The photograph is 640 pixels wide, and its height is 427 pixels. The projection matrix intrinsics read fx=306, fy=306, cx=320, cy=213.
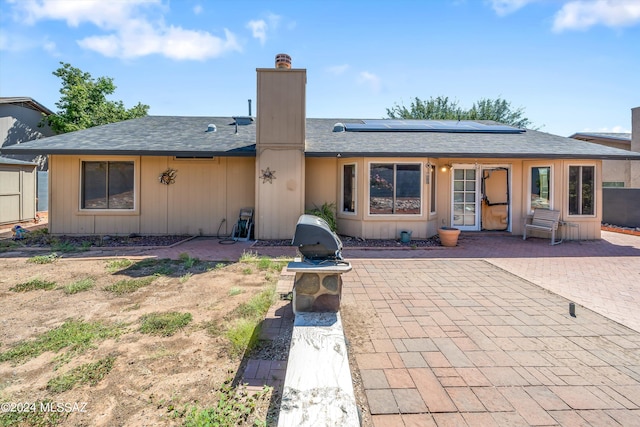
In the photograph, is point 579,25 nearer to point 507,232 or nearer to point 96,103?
point 507,232

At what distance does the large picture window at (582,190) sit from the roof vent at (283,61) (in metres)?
8.26

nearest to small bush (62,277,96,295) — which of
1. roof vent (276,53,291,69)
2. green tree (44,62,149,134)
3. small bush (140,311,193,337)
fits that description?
small bush (140,311,193,337)

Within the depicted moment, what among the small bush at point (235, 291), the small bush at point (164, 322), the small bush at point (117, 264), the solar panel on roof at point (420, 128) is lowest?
the small bush at point (164, 322)

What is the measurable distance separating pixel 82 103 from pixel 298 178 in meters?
19.5

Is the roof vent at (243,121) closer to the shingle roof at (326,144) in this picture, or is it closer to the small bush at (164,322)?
the shingle roof at (326,144)

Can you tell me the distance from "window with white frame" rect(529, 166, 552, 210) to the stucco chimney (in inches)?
443

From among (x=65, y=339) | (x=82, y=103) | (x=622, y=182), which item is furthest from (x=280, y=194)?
(x=82, y=103)

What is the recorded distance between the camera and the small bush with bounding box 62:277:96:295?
4.39 metres

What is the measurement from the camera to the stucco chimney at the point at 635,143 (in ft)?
49.9

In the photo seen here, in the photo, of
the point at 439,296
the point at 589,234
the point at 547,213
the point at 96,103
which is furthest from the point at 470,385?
the point at 96,103

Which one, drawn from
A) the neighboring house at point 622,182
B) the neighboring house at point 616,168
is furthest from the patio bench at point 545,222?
the neighboring house at point 616,168

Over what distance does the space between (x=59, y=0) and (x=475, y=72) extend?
13.3 metres

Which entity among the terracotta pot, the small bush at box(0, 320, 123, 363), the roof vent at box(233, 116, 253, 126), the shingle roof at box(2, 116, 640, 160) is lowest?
the small bush at box(0, 320, 123, 363)

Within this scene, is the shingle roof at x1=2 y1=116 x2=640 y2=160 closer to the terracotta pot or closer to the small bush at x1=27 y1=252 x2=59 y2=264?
the terracotta pot
